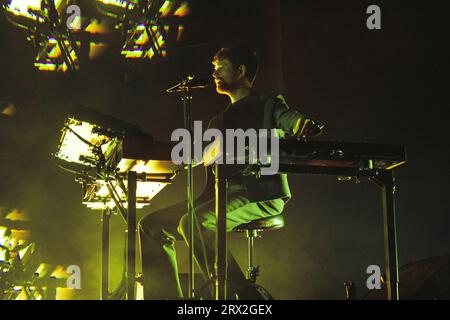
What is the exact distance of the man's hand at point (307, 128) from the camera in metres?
2.48

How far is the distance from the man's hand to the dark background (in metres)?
1.59

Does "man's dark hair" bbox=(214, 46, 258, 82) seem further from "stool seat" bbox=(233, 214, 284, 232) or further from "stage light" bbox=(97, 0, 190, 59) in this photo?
"stage light" bbox=(97, 0, 190, 59)

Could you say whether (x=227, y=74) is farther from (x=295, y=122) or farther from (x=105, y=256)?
(x=105, y=256)

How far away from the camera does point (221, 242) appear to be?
2381 millimetres

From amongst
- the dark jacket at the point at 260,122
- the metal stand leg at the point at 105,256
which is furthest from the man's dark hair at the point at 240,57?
the metal stand leg at the point at 105,256

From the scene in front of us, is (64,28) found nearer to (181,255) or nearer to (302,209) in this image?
(181,255)

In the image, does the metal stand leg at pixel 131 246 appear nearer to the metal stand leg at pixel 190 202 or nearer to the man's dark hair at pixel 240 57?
the metal stand leg at pixel 190 202

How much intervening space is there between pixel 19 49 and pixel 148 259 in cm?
285

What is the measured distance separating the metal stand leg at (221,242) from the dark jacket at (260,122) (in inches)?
6.1

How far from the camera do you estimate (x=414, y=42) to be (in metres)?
4.10

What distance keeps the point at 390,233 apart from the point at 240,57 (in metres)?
1.39

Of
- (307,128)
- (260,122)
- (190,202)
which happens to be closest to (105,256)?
(190,202)

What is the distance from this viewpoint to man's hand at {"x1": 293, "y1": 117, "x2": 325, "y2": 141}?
8.15ft

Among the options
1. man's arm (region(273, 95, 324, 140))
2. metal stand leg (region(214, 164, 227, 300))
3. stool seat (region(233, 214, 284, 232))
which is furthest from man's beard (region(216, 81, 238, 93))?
metal stand leg (region(214, 164, 227, 300))
